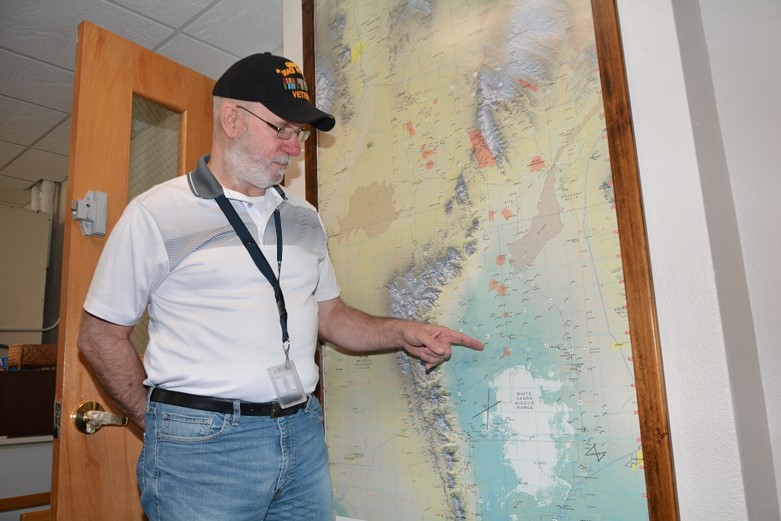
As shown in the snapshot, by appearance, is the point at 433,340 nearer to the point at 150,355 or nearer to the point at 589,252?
the point at 589,252

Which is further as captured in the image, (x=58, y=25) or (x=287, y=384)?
(x=58, y=25)

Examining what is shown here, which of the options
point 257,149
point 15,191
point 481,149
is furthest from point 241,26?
point 15,191

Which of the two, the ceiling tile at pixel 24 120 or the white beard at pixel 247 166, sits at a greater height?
the ceiling tile at pixel 24 120

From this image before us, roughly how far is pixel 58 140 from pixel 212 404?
3.52m

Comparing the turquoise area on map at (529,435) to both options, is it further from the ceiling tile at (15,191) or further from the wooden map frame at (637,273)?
the ceiling tile at (15,191)

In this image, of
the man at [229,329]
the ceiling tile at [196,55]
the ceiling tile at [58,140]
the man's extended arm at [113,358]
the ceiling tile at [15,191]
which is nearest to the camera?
the man at [229,329]

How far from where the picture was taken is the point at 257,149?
54.7 inches

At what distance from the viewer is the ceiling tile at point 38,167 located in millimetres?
4168

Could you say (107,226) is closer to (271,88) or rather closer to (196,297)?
(196,297)

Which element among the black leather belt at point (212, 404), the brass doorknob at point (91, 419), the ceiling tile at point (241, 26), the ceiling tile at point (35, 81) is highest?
the ceiling tile at point (35, 81)

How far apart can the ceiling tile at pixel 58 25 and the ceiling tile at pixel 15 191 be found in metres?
2.30

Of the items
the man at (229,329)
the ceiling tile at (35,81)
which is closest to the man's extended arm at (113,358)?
the man at (229,329)

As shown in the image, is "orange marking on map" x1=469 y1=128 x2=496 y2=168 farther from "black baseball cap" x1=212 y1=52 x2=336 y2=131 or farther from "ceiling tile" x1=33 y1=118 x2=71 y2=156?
"ceiling tile" x1=33 y1=118 x2=71 y2=156

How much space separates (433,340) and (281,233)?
1.51 ft
